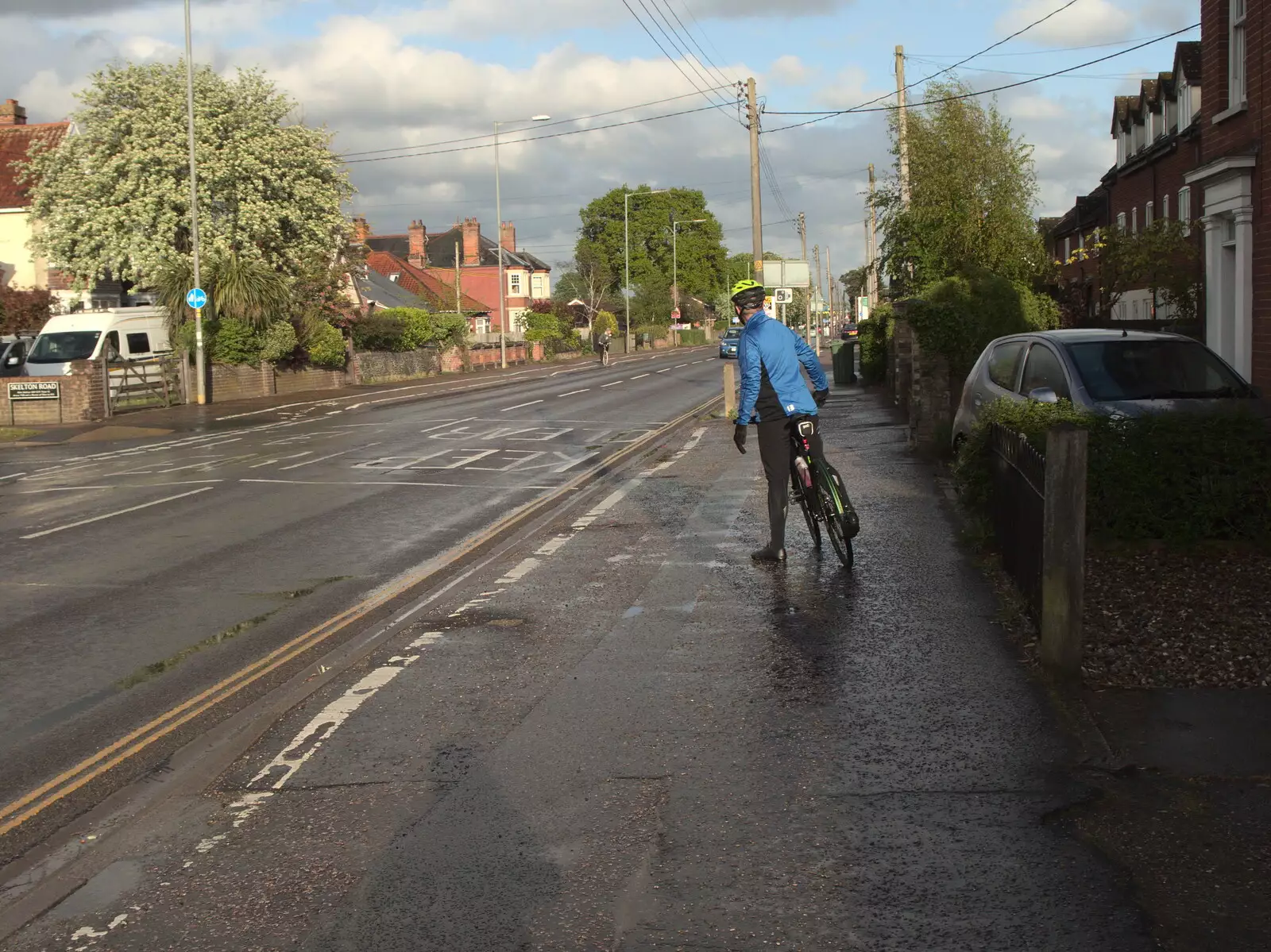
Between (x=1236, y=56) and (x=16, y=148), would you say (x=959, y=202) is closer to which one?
(x=1236, y=56)

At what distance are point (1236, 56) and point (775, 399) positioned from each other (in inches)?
445

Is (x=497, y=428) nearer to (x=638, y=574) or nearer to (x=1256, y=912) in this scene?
(x=638, y=574)

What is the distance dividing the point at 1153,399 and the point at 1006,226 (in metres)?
20.3

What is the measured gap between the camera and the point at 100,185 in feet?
142

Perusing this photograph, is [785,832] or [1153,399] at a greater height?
[1153,399]

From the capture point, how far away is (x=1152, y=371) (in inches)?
440

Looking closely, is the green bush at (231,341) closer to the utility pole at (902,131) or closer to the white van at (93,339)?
the white van at (93,339)

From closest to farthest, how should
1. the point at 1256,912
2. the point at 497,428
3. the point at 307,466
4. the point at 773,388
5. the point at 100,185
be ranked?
the point at 1256,912, the point at 773,388, the point at 307,466, the point at 497,428, the point at 100,185

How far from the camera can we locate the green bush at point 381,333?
47.6m

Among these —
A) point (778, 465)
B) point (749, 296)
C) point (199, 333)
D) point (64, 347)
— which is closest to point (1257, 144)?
point (749, 296)

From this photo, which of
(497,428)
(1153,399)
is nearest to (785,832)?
(1153,399)

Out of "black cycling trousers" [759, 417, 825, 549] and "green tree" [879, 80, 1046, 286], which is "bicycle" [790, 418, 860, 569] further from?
"green tree" [879, 80, 1046, 286]

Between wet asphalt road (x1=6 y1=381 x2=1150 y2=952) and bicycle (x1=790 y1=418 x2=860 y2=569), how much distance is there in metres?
0.89

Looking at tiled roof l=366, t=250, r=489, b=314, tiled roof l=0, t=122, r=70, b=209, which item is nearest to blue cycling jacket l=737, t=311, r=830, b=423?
tiled roof l=0, t=122, r=70, b=209
